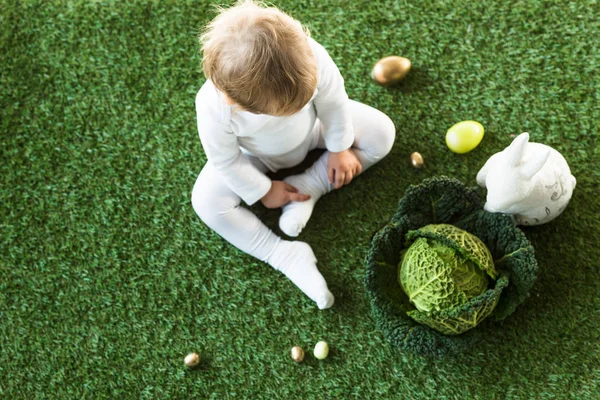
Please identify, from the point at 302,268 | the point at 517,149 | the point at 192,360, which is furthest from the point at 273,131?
the point at 192,360

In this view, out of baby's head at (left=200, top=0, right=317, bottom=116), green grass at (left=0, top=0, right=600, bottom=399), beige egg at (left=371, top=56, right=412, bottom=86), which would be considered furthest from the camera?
beige egg at (left=371, top=56, right=412, bottom=86)

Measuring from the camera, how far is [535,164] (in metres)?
1.05

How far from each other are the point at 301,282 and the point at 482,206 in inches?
18.3

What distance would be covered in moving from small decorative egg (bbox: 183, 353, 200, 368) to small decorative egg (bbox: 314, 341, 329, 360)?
0.96 feet

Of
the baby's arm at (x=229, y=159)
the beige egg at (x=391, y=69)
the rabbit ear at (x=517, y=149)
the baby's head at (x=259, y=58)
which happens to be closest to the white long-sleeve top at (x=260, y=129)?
the baby's arm at (x=229, y=159)

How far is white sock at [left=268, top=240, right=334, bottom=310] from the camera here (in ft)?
4.31

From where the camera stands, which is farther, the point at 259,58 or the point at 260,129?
the point at 260,129

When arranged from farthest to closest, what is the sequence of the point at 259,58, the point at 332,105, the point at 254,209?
the point at 254,209
the point at 332,105
the point at 259,58

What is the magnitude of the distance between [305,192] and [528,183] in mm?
520

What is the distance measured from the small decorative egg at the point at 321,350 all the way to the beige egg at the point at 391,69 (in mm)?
686

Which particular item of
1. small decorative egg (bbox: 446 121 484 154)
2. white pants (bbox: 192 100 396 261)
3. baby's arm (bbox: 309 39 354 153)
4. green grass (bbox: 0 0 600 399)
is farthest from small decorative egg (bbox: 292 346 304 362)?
small decorative egg (bbox: 446 121 484 154)

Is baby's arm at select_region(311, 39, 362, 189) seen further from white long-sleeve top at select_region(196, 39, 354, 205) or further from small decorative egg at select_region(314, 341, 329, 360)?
small decorative egg at select_region(314, 341, 329, 360)

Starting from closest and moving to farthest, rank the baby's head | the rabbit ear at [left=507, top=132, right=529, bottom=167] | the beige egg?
1. the baby's head
2. the rabbit ear at [left=507, top=132, right=529, bottom=167]
3. the beige egg

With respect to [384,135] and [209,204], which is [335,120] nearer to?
[384,135]
